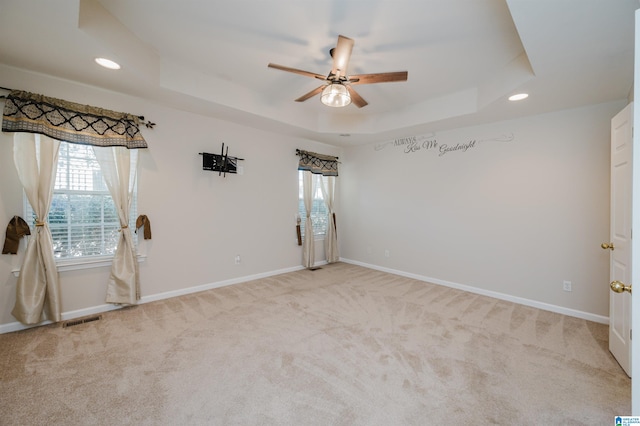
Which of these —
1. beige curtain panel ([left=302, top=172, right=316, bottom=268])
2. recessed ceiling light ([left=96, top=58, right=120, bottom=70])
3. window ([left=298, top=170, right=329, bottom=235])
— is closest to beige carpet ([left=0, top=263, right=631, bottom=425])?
beige curtain panel ([left=302, top=172, right=316, bottom=268])

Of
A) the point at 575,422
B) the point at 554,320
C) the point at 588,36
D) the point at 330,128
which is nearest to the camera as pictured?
the point at 575,422

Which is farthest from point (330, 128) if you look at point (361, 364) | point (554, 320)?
point (554, 320)

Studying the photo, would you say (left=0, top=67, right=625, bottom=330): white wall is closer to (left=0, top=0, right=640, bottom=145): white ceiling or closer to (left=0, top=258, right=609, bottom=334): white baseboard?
(left=0, top=258, right=609, bottom=334): white baseboard

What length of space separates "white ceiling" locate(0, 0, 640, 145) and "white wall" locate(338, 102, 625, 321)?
41 cm

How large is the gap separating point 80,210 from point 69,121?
0.93 m

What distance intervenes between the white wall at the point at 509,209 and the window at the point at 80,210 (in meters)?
4.10

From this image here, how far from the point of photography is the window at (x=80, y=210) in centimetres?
280

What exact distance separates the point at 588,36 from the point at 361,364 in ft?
9.55

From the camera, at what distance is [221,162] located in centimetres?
388

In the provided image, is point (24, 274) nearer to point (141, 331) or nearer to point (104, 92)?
point (141, 331)

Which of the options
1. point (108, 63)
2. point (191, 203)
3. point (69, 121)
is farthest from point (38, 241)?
point (108, 63)

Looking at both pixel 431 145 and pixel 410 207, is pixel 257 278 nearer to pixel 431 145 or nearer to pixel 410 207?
pixel 410 207

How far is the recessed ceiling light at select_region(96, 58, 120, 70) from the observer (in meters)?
2.36

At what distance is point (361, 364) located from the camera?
7.06ft
